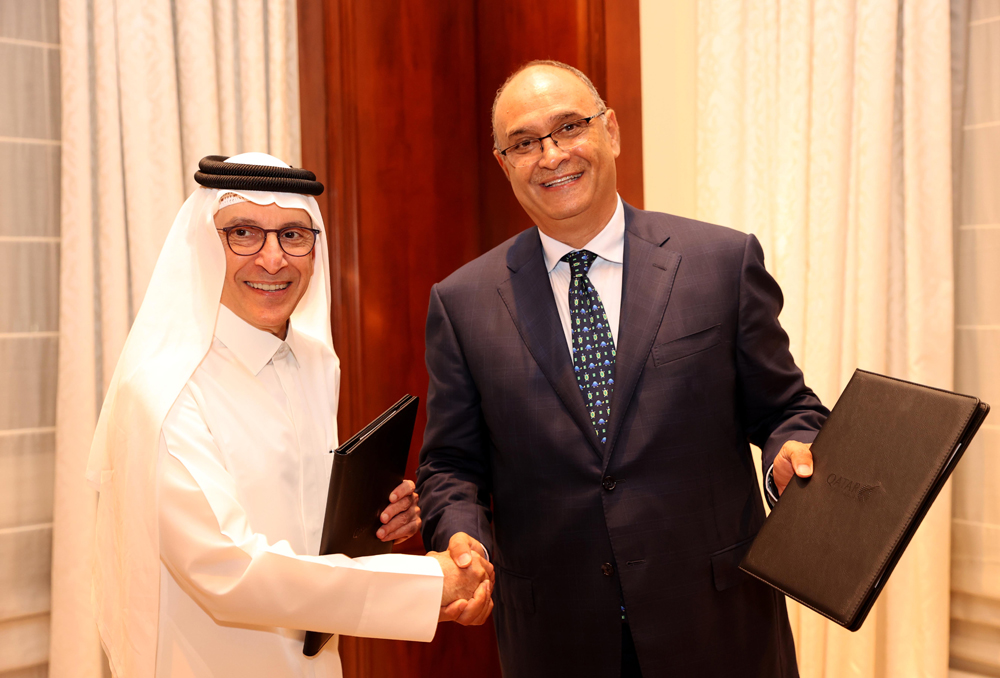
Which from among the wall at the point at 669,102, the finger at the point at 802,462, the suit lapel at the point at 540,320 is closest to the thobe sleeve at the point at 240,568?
the suit lapel at the point at 540,320

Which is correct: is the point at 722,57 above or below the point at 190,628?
above

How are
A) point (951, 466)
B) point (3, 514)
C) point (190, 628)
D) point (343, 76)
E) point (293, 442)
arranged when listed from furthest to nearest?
point (343, 76) → point (3, 514) → point (293, 442) → point (190, 628) → point (951, 466)

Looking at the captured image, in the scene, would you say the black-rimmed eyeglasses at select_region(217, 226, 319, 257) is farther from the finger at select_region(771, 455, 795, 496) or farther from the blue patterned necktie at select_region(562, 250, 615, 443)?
the finger at select_region(771, 455, 795, 496)

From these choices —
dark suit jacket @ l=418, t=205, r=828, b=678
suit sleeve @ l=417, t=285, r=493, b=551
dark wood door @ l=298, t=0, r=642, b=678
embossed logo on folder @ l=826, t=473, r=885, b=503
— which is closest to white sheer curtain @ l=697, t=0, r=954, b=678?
dark wood door @ l=298, t=0, r=642, b=678

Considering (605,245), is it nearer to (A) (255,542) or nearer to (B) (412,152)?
(A) (255,542)

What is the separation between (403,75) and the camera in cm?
310

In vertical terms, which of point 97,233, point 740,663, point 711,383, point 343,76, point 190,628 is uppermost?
point 343,76

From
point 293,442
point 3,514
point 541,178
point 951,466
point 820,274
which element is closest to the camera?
point 951,466

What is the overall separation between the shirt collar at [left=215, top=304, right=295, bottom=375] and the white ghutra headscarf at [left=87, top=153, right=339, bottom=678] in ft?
0.20

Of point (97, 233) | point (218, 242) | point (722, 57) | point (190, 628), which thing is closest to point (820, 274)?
point (722, 57)

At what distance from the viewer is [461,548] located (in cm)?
175

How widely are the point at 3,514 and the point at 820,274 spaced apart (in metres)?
2.90

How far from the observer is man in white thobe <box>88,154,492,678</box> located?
4.91 feet

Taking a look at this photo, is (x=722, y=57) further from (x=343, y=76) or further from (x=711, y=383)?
(x=711, y=383)
